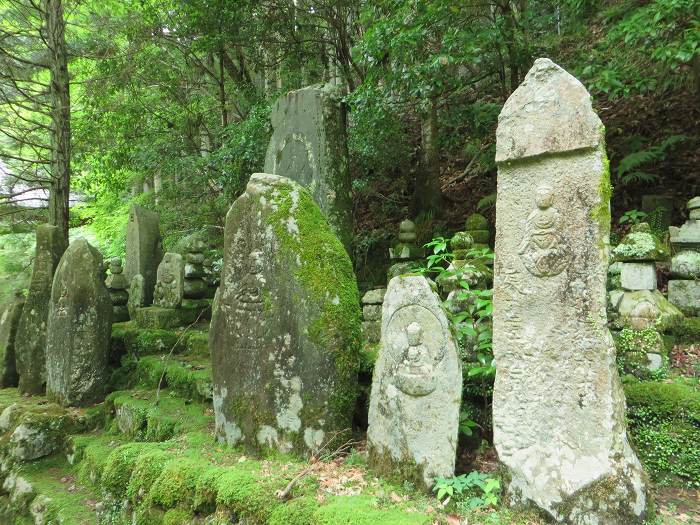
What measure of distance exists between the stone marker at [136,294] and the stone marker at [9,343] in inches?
58.6

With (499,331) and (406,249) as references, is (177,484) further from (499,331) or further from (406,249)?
(406,249)

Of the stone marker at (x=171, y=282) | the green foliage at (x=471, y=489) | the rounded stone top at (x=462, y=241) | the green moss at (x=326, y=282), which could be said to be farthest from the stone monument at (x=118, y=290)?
the green foliage at (x=471, y=489)

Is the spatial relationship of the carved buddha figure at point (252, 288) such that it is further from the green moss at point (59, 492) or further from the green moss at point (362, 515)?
the green moss at point (59, 492)

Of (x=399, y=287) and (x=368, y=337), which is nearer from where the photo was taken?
(x=399, y=287)

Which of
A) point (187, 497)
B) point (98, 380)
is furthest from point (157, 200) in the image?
point (187, 497)

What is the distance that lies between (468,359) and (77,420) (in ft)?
13.9

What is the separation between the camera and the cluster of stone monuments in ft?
8.48

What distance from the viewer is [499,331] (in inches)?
113

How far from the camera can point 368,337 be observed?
4.98 meters

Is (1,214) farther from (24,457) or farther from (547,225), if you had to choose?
(547,225)

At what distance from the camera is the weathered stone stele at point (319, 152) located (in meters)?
6.24

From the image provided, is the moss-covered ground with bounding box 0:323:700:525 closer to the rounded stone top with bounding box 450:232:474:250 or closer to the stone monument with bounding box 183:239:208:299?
the stone monument with bounding box 183:239:208:299

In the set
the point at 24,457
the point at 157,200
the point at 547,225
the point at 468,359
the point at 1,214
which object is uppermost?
the point at 157,200

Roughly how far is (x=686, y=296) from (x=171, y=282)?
6.42 meters
